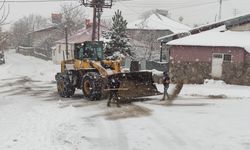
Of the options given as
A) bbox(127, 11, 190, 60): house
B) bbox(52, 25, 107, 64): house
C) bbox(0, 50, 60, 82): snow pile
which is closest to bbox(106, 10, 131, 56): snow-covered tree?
bbox(0, 50, 60, 82): snow pile

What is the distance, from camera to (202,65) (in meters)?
29.4

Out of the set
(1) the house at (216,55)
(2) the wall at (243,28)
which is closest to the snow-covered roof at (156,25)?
(1) the house at (216,55)

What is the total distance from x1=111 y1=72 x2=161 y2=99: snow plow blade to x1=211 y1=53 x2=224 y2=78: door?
8720mm

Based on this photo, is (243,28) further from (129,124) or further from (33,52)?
(33,52)

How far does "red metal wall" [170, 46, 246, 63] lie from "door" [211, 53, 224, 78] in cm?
26

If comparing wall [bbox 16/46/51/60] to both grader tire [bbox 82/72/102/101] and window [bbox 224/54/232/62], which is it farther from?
grader tire [bbox 82/72/102/101]

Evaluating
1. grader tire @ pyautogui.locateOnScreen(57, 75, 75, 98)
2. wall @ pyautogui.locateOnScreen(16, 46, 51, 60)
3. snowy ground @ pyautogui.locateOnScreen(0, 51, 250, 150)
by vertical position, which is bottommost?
snowy ground @ pyautogui.locateOnScreen(0, 51, 250, 150)

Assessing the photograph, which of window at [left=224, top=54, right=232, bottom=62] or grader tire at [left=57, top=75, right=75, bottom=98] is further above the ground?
window at [left=224, top=54, right=232, bottom=62]

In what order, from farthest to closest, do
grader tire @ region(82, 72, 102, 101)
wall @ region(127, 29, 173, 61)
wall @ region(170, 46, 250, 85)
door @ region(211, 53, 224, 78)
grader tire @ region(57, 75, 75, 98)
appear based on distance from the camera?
wall @ region(127, 29, 173, 61) → door @ region(211, 53, 224, 78) → wall @ region(170, 46, 250, 85) → grader tire @ region(57, 75, 75, 98) → grader tire @ region(82, 72, 102, 101)

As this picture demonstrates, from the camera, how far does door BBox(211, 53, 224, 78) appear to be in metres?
28.7

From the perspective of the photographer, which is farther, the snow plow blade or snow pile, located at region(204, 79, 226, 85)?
snow pile, located at region(204, 79, 226, 85)

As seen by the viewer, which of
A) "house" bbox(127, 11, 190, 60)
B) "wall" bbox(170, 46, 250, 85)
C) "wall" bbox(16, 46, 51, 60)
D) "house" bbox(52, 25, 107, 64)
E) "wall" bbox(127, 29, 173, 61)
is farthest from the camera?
"wall" bbox(16, 46, 51, 60)

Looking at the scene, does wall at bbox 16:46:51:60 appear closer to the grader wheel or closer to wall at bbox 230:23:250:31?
wall at bbox 230:23:250:31

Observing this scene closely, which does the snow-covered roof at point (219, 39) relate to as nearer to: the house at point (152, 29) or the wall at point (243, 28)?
the wall at point (243, 28)
